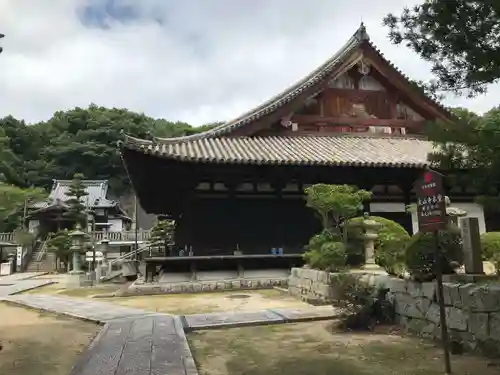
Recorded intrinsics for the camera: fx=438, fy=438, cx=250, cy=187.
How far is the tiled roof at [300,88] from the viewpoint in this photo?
16.7 metres

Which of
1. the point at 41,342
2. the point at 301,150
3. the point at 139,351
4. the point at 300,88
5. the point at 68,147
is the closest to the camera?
the point at 139,351

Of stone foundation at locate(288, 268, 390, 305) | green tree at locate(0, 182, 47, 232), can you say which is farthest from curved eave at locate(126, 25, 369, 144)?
green tree at locate(0, 182, 47, 232)

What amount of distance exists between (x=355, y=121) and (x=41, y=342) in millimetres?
14200

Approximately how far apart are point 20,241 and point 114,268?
59.8 feet

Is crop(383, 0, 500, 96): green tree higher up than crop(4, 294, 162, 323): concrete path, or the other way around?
crop(383, 0, 500, 96): green tree

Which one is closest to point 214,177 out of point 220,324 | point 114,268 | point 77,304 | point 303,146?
point 303,146

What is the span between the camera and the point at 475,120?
4.57 meters

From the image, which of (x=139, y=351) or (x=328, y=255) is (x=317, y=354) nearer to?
(x=139, y=351)

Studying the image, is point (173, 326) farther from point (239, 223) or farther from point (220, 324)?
point (239, 223)

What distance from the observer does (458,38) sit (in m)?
4.29

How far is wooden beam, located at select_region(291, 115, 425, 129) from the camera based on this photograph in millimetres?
17578

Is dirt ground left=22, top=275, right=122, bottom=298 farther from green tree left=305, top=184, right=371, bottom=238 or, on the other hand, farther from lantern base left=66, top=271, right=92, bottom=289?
green tree left=305, top=184, right=371, bottom=238

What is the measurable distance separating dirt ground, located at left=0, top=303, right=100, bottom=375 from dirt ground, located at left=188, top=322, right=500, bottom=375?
1.75 m

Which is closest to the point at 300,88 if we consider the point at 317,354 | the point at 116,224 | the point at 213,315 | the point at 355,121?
the point at 355,121
